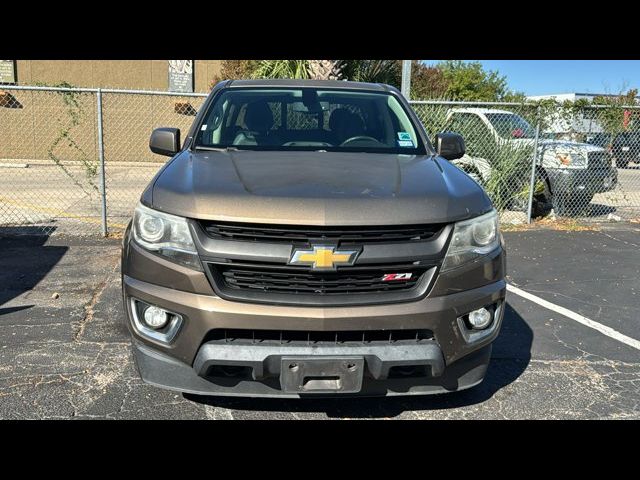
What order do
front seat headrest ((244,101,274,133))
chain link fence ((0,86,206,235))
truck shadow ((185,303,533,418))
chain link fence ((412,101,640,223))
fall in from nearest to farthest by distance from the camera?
truck shadow ((185,303,533,418)) < front seat headrest ((244,101,274,133)) < chain link fence ((412,101,640,223)) < chain link fence ((0,86,206,235))

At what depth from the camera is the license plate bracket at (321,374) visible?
2.43m

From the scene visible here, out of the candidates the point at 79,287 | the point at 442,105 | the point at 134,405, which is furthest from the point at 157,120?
the point at 134,405

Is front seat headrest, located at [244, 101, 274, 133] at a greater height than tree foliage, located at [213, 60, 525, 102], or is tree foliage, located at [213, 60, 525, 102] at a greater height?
tree foliage, located at [213, 60, 525, 102]

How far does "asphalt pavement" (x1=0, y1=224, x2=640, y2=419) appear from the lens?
3.13 m

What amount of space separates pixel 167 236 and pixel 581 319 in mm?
3829

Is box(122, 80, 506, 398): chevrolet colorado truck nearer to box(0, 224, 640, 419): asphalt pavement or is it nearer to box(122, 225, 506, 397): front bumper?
box(122, 225, 506, 397): front bumper

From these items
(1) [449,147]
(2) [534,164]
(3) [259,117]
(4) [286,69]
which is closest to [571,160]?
(2) [534,164]

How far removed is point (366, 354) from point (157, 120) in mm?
16549

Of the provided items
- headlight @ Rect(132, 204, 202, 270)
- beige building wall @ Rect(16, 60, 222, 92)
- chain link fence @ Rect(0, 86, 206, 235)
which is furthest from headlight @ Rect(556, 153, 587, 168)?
beige building wall @ Rect(16, 60, 222, 92)

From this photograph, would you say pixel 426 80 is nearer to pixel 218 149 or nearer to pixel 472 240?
pixel 218 149

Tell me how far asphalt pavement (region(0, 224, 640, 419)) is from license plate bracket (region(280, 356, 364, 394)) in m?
0.64

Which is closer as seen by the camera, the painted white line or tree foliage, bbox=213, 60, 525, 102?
A: the painted white line

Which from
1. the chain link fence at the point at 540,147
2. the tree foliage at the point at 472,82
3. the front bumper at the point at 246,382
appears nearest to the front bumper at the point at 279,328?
the front bumper at the point at 246,382
